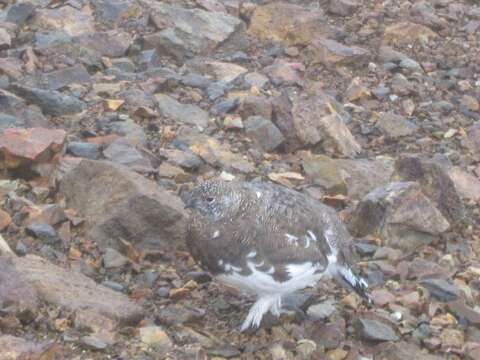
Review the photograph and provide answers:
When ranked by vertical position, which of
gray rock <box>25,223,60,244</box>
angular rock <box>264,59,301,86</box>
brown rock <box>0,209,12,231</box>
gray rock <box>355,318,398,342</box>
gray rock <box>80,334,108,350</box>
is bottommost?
angular rock <box>264,59,301,86</box>

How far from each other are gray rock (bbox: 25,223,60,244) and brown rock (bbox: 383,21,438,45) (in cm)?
550

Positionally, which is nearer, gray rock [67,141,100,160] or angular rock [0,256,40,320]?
angular rock [0,256,40,320]

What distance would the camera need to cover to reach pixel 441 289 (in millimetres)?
6605

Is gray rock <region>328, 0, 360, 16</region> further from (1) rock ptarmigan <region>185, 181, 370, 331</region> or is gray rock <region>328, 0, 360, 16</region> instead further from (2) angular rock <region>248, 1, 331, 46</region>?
(1) rock ptarmigan <region>185, 181, 370, 331</region>

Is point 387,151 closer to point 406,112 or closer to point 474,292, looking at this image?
point 406,112

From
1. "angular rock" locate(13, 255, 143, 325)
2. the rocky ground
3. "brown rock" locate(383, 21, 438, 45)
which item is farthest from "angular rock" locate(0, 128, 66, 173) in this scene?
"brown rock" locate(383, 21, 438, 45)

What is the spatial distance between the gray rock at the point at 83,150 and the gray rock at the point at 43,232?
3.68 ft

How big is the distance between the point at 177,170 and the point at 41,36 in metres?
2.51

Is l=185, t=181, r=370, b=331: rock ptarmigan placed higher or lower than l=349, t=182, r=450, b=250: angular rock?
higher

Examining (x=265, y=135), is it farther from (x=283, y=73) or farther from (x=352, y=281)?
(x=352, y=281)

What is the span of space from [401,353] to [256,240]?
121 centimetres

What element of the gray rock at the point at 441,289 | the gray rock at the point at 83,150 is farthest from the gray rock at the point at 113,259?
the gray rock at the point at 441,289

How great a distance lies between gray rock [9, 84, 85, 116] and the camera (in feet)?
25.8

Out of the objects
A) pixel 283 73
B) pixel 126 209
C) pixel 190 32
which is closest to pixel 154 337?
pixel 126 209
